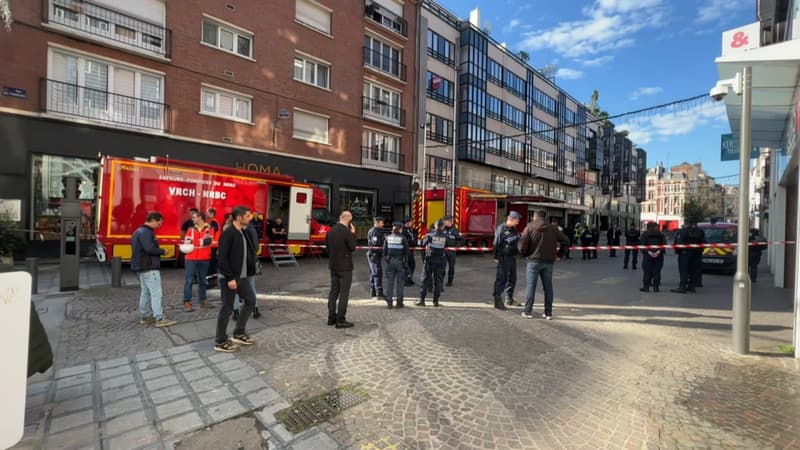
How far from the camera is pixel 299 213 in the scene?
524 inches

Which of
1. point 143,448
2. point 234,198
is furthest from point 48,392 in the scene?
point 234,198

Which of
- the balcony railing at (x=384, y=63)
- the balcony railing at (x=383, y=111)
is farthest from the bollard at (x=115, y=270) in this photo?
the balcony railing at (x=384, y=63)

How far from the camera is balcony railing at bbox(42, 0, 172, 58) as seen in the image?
1247 centimetres

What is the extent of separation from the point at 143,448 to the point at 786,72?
27.7ft

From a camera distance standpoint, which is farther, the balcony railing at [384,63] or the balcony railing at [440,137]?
the balcony railing at [440,137]

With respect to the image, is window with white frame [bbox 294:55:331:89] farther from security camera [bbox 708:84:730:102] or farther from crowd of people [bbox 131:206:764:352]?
security camera [bbox 708:84:730:102]

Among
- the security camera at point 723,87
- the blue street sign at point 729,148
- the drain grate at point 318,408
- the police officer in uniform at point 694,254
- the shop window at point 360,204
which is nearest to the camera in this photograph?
the drain grate at point 318,408

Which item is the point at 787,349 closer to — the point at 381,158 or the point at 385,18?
the point at 381,158

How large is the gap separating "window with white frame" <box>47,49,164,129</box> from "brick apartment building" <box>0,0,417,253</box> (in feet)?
0.12

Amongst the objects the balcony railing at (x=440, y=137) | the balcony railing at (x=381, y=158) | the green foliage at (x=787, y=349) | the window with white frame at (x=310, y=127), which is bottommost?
the green foliage at (x=787, y=349)

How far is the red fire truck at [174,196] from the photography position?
952 cm

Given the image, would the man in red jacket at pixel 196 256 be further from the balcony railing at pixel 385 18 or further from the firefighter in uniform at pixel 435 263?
the balcony railing at pixel 385 18

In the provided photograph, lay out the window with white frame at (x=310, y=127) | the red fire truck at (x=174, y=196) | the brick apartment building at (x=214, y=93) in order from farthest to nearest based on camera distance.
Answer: the window with white frame at (x=310, y=127) < the brick apartment building at (x=214, y=93) < the red fire truck at (x=174, y=196)

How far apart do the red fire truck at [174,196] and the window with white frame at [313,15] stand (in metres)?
10.8
